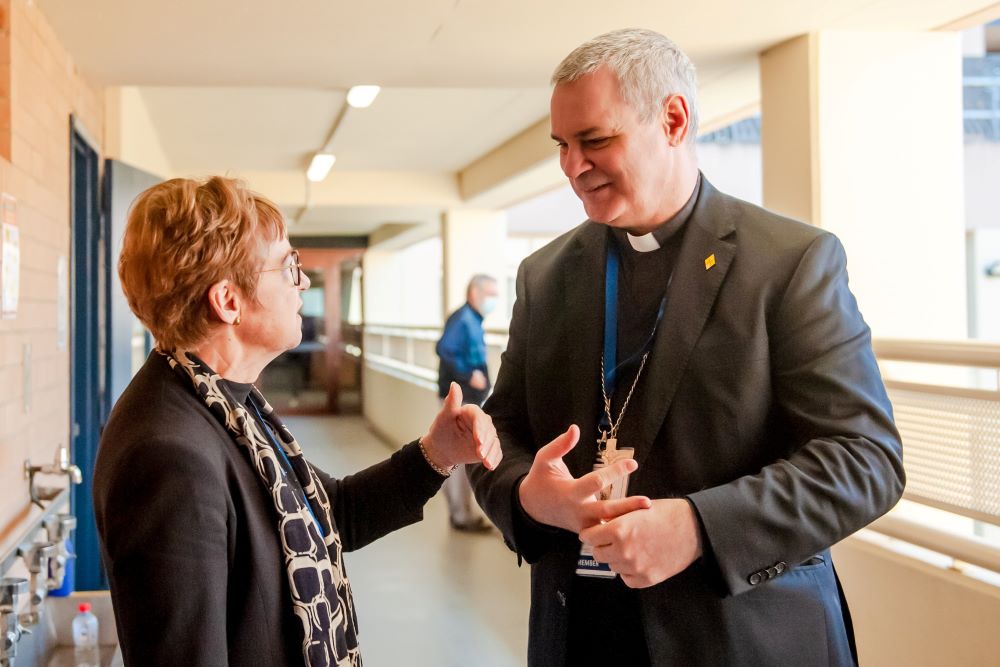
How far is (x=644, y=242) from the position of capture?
167cm

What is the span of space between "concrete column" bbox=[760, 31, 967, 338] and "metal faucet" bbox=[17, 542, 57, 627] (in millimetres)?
2945

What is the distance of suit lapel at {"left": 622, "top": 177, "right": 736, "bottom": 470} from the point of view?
1480mm

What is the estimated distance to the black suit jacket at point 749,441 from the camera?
137 cm

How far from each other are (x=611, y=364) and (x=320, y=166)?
802cm

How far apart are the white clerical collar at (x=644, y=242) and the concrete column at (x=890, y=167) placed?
8.12ft

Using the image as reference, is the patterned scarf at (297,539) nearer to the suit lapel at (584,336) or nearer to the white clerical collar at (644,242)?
the suit lapel at (584,336)

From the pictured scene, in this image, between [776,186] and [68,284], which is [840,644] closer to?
[776,186]

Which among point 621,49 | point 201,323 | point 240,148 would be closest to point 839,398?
point 621,49

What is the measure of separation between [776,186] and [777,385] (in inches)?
117

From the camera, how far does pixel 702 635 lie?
143cm

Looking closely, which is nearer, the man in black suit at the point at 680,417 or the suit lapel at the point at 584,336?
the man in black suit at the point at 680,417

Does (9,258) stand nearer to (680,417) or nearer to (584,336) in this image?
(584,336)

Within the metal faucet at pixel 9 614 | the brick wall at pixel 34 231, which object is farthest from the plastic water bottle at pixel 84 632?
the metal faucet at pixel 9 614

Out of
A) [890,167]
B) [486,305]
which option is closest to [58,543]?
[890,167]
